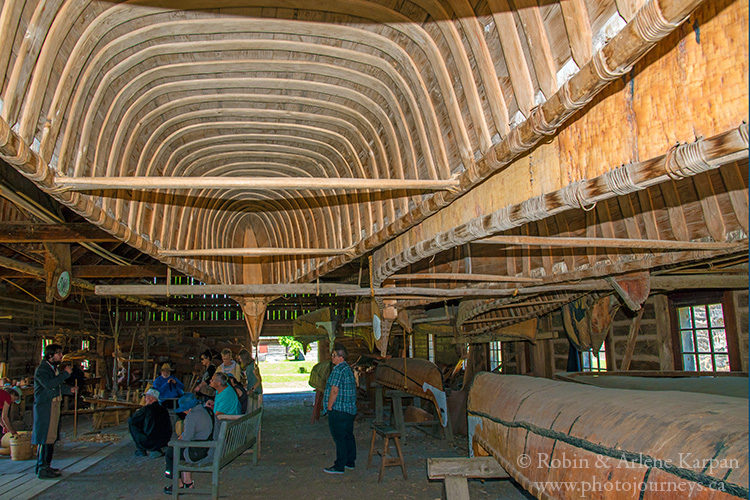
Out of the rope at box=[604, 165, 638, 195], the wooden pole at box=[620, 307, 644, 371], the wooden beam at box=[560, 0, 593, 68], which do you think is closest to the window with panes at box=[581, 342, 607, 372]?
the wooden pole at box=[620, 307, 644, 371]

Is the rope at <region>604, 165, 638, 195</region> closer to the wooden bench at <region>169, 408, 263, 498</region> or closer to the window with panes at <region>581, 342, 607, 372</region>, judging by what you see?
the wooden bench at <region>169, 408, 263, 498</region>

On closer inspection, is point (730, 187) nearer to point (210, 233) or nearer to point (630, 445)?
point (630, 445)

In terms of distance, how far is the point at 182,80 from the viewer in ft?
13.7

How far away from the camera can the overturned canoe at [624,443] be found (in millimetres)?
1798

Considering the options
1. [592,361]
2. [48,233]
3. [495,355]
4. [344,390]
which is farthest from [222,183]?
[495,355]

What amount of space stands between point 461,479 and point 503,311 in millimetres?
6233

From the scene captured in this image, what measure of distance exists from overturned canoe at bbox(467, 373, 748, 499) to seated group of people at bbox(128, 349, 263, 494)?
3769 mm

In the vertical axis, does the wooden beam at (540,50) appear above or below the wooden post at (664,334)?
above

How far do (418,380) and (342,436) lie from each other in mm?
2448

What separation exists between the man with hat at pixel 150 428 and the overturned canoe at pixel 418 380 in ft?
12.7

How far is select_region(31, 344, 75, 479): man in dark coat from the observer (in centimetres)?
684

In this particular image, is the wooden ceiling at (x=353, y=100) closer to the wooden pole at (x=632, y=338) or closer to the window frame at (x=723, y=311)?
the wooden pole at (x=632, y=338)

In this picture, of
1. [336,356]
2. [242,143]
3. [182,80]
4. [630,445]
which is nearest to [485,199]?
[630,445]

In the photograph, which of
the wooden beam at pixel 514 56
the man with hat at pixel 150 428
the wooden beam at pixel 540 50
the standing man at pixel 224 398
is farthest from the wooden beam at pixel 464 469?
the man with hat at pixel 150 428
